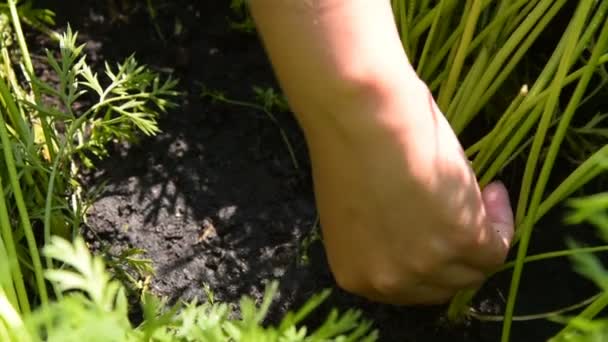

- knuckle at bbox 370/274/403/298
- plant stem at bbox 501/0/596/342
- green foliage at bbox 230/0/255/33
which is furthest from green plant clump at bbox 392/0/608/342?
green foliage at bbox 230/0/255/33

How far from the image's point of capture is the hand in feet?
2.39

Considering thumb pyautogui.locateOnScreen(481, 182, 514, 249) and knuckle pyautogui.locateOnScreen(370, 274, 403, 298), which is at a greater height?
thumb pyautogui.locateOnScreen(481, 182, 514, 249)

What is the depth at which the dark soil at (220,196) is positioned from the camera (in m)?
0.97

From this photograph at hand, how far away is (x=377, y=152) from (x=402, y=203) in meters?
0.05

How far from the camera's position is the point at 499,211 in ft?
2.81

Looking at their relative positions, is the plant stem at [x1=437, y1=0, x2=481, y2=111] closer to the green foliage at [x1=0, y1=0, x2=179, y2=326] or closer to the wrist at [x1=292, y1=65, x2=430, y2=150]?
the wrist at [x1=292, y1=65, x2=430, y2=150]

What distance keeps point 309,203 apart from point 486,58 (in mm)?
298

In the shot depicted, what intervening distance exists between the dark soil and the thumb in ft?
0.49

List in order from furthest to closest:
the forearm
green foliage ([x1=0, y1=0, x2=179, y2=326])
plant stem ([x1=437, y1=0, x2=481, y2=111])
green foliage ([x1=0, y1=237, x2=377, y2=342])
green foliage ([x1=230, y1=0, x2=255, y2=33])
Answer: green foliage ([x1=230, y1=0, x2=255, y2=33]) < green foliage ([x1=0, y1=0, x2=179, y2=326]) < plant stem ([x1=437, y1=0, x2=481, y2=111]) < the forearm < green foliage ([x1=0, y1=237, x2=377, y2=342])

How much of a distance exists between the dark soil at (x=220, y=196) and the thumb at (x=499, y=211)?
15 cm

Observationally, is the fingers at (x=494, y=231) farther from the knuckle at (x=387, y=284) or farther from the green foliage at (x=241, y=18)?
the green foliage at (x=241, y=18)

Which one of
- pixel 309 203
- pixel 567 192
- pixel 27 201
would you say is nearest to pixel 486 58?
pixel 567 192

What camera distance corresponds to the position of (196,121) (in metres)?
1.15

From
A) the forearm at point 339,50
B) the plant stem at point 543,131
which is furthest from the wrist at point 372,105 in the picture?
the plant stem at point 543,131
